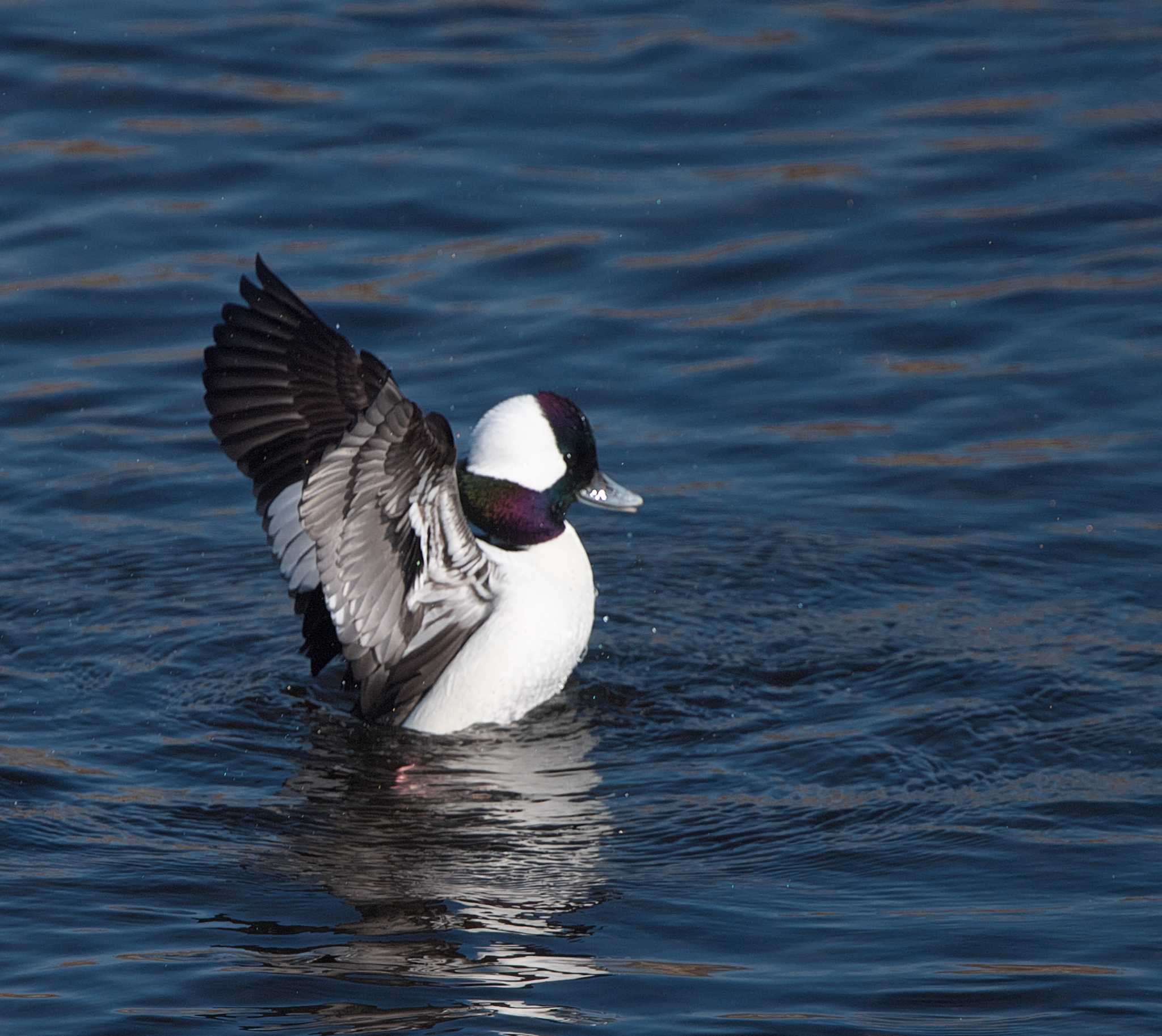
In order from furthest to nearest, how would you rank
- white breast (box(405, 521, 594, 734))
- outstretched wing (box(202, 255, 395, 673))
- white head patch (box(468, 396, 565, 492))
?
1. white head patch (box(468, 396, 565, 492))
2. white breast (box(405, 521, 594, 734))
3. outstretched wing (box(202, 255, 395, 673))

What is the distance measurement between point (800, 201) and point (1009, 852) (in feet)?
18.9

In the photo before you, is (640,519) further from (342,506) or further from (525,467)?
(342,506)

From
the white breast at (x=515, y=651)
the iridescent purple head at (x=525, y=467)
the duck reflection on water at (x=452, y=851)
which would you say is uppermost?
the iridescent purple head at (x=525, y=467)

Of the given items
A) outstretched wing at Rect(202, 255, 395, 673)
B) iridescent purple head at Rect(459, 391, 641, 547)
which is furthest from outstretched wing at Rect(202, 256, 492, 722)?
iridescent purple head at Rect(459, 391, 641, 547)

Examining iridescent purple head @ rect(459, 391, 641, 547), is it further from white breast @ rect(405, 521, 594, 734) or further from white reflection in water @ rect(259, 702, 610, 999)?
white reflection in water @ rect(259, 702, 610, 999)

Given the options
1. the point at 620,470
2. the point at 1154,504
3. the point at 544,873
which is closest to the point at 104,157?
the point at 620,470

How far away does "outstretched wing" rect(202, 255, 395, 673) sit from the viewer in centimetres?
592

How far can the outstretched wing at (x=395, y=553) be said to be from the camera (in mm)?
5086

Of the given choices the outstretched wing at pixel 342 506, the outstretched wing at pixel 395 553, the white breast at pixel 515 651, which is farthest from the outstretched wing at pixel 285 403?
the white breast at pixel 515 651

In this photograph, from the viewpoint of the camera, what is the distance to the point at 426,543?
5637mm

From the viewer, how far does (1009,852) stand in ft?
16.9

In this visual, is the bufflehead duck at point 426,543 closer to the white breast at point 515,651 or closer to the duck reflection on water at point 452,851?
the white breast at point 515,651

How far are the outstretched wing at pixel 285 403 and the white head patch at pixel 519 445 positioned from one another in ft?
1.45

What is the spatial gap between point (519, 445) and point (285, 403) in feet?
2.35
